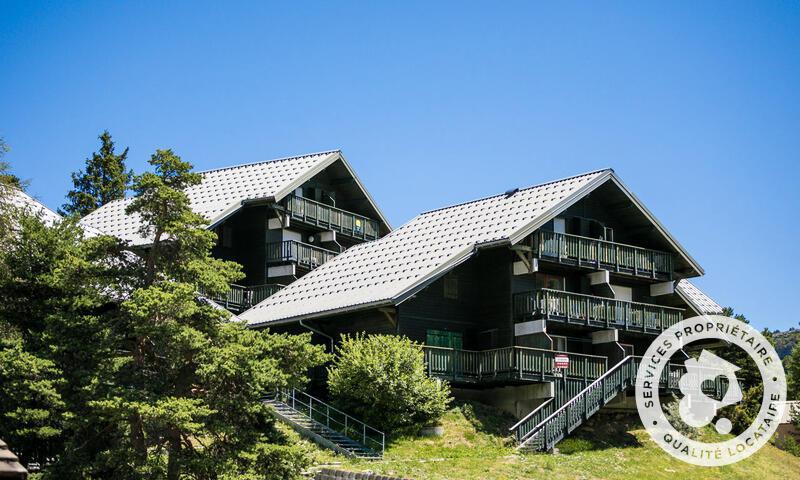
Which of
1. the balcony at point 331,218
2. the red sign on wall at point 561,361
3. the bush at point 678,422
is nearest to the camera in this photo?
the red sign on wall at point 561,361

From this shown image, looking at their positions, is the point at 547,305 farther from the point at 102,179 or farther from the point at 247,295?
the point at 102,179

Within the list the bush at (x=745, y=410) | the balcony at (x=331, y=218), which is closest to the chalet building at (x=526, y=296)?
the bush at (x=745, y=410)

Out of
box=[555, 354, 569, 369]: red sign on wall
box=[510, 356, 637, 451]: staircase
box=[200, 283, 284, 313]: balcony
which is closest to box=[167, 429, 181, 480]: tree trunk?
box=[510, 356, 637, 451]: staircase

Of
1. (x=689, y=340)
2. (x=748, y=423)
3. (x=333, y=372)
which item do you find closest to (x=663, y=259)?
(x=689, y=340)

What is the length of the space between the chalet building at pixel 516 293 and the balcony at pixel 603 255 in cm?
6

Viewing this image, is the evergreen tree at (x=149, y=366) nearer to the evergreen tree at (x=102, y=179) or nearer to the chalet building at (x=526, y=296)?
the chalet building at (x=526, y=296)

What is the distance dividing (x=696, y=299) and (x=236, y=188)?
22.3m

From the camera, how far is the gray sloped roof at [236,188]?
52.6 meters

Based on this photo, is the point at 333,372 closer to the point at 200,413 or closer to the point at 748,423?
the point at 200,413

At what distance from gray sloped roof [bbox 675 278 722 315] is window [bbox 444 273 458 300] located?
34.9 ft

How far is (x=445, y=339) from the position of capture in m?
43.8

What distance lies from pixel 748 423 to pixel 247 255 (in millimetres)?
23998

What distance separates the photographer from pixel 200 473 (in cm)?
2739

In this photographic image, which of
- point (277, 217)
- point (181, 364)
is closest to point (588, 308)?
point (277, 217)
